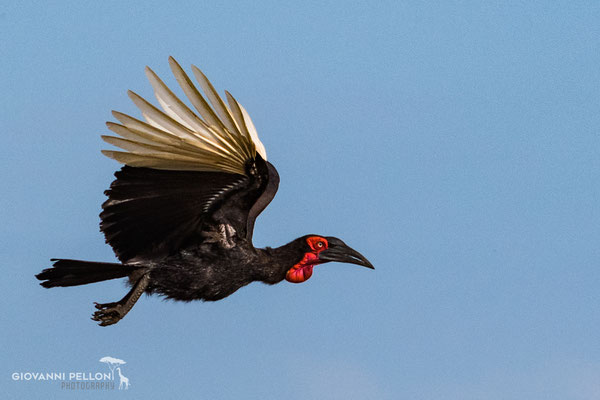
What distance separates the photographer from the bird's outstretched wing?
863 centimetres

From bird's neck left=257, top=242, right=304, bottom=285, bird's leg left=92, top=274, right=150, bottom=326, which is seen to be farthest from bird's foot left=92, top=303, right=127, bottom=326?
bird's neck left=257, top=242, right=304, bottom=285

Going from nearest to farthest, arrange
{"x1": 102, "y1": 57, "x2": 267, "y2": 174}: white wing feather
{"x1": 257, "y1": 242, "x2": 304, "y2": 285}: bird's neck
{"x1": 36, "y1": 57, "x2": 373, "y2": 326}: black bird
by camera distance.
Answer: {"x1": 102, "y1": 57, "x2": 267, "y2": 174}: white wing feather
{"x1": 36, "y1": 57, "x2": 373, "y2": 326}: black bird
{"x1": 257, "y1": 242, "x2": 304, "y2": 285}: bird's neck

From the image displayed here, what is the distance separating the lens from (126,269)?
9633 mm

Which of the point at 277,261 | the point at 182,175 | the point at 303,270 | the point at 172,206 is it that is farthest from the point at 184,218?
the point at 303,270

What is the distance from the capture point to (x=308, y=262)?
10102 millimetres

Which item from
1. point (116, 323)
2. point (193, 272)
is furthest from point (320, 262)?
point (116, 323)

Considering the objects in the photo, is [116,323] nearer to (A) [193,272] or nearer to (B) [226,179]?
(A) [193,272]

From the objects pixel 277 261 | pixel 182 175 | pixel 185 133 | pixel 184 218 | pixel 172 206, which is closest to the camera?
pixel 185 133

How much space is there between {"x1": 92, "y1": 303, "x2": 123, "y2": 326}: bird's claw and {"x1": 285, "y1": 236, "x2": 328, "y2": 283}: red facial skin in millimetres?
1716

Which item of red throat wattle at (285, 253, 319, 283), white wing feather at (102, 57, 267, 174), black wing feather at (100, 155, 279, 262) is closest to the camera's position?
white wing feather at (102, 57, 267, 174)

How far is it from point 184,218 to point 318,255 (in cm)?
151

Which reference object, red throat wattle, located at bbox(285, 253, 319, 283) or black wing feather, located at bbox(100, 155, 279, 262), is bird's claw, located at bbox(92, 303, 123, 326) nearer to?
black wing feather, located at bbox(100, 155, 279, 262)

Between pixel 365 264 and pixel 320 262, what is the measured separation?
0.47 meters

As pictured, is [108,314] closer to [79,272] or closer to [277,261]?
[79,272]
